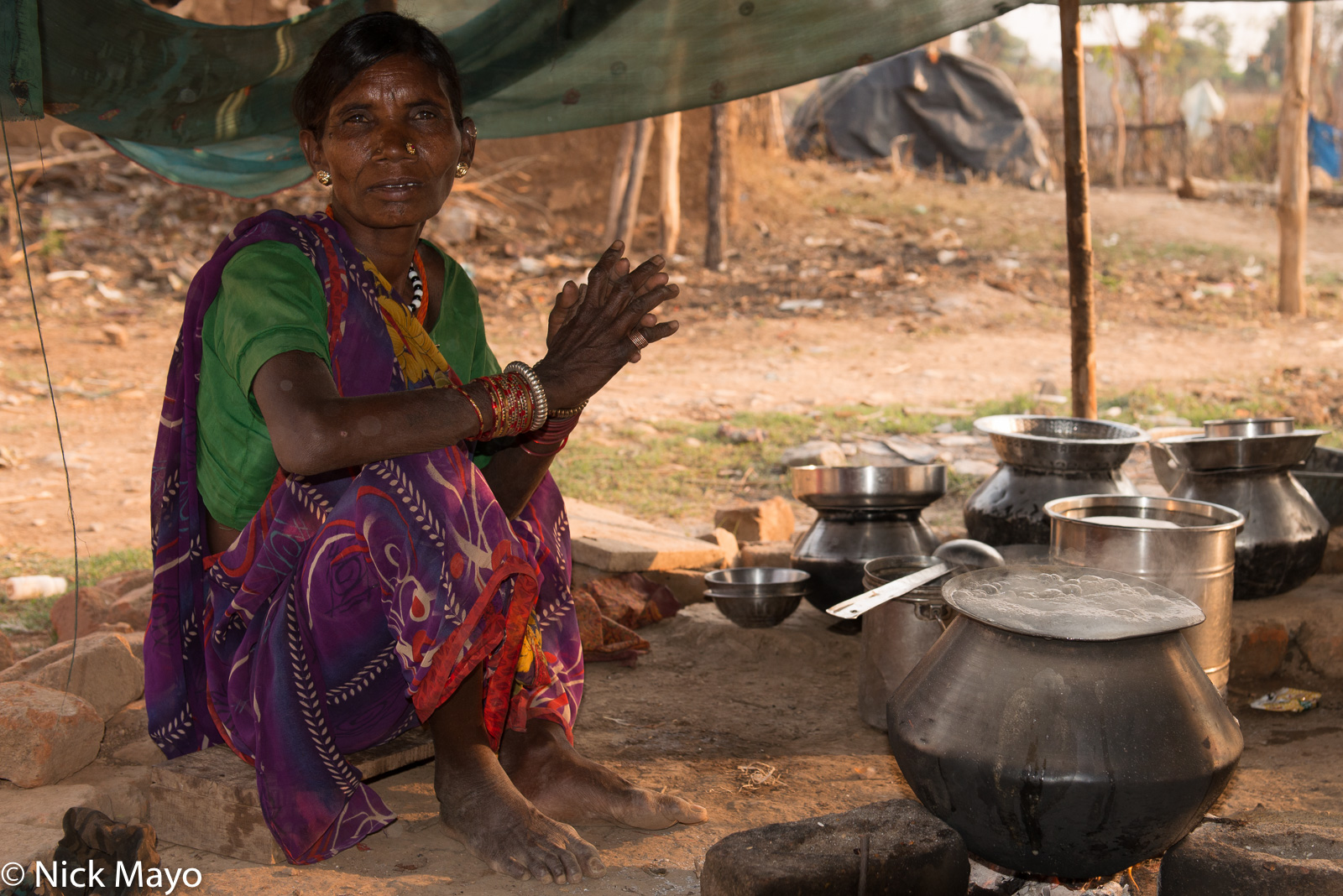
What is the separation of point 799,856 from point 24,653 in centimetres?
297

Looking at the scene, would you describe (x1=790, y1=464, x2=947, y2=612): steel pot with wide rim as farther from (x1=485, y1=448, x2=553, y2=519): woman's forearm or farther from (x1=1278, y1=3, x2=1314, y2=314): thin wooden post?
(x1=1278, y1=3, x2=1314, y2=314): thin wooden post

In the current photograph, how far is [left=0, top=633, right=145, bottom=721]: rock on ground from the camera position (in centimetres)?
281

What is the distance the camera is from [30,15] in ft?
8.02

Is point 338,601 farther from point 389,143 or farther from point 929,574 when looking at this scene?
point 929,574

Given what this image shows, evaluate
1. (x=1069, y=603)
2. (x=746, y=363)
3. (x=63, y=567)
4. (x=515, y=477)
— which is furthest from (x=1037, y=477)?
(x=746, y=363)

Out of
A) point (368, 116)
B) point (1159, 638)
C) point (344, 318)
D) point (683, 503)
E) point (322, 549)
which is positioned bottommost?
point (683, 503)

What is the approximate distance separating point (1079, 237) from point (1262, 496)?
50.4 inches

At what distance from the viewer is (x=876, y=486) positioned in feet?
11.7

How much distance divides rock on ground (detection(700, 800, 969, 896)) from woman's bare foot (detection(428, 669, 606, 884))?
0.33 meters

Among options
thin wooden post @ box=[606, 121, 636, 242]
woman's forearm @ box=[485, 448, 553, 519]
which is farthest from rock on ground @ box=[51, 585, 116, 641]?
thin wooden post @ box=[606, 121, 636, 242]

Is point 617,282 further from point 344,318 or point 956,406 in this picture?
point 956,406

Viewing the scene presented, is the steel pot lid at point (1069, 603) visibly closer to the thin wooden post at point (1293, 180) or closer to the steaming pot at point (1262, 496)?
the steaming pot at point (1262, 496)

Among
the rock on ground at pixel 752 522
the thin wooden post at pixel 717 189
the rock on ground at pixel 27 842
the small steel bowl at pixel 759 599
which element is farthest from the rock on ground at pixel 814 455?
the thin wooden post at pixel 717 189

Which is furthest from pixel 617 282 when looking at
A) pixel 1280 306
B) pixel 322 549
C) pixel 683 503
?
pixel 1280 306
